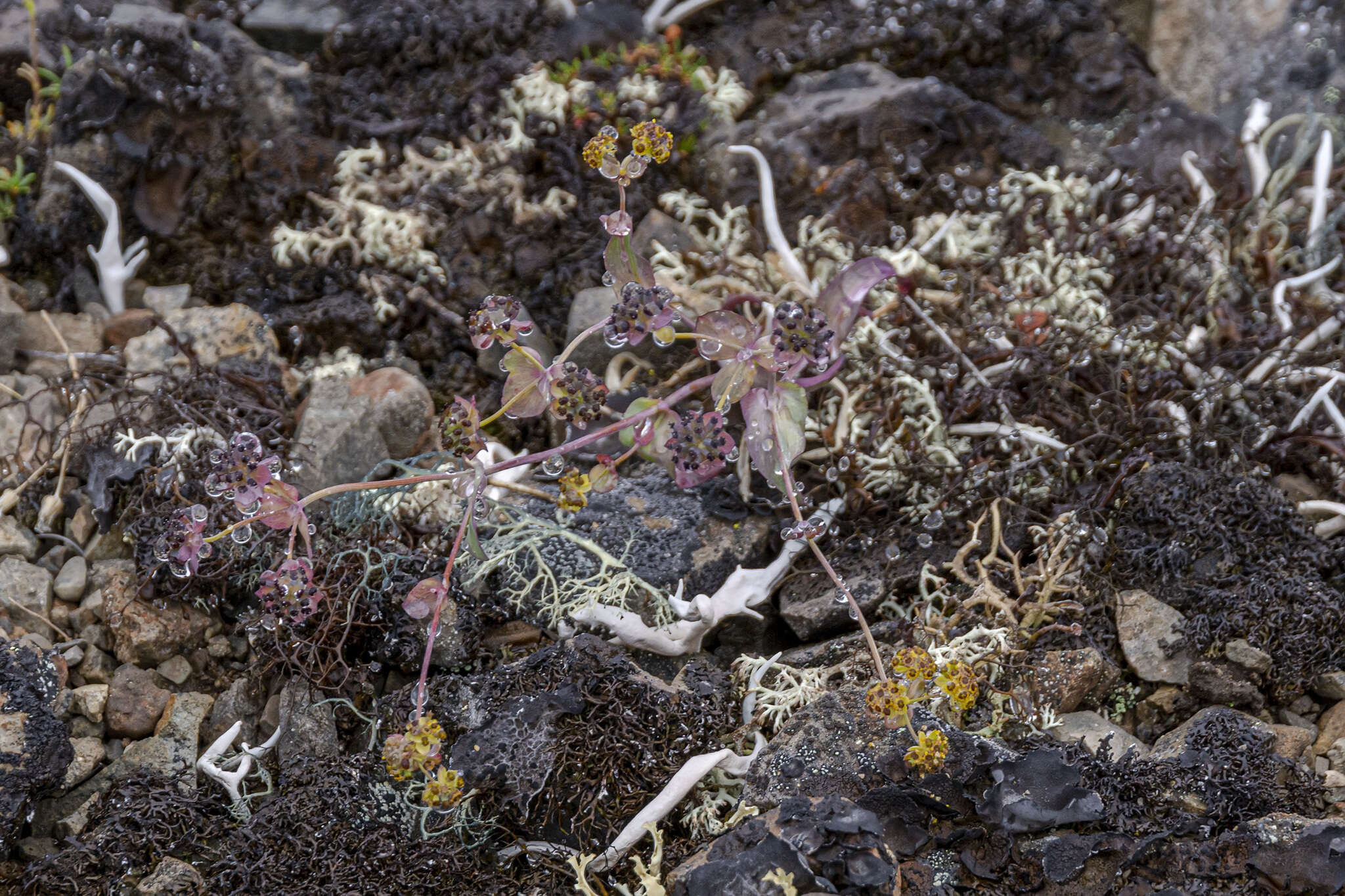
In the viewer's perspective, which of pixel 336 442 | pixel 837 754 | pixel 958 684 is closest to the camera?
pixel 958 684

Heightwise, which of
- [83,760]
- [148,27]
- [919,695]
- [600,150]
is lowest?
[83,760]

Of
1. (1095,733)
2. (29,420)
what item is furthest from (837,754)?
(29,420)

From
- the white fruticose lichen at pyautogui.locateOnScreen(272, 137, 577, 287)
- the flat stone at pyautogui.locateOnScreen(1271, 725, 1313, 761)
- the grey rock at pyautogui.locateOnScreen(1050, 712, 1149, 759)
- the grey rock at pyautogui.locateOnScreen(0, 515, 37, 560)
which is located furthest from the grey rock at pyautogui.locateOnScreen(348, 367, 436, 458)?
the flat stone at pyautogui.locateOnScreen(1271, 725, 1313, 761)

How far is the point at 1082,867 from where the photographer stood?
1.90 metres

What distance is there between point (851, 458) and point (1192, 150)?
202 cm

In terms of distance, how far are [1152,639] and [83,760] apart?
2448 mm

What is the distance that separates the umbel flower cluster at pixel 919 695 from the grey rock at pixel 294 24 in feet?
10.4

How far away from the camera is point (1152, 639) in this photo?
2477mm

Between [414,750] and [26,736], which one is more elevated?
[414,750]

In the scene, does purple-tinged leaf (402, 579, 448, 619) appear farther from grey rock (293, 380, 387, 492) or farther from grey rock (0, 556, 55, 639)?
grey rock (0, 556, 55, 639)

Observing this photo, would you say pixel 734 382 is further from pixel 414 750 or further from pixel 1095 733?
pixel 1095 733

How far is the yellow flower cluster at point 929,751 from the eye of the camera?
6.33 feet

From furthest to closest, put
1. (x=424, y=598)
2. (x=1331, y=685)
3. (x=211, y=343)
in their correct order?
(x=211, y=343)
(x=1331, y=685)
(x=424, y=598)

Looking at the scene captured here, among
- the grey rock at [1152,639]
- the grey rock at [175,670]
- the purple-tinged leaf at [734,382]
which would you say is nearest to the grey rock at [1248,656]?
the grey rock at [1152,639]
